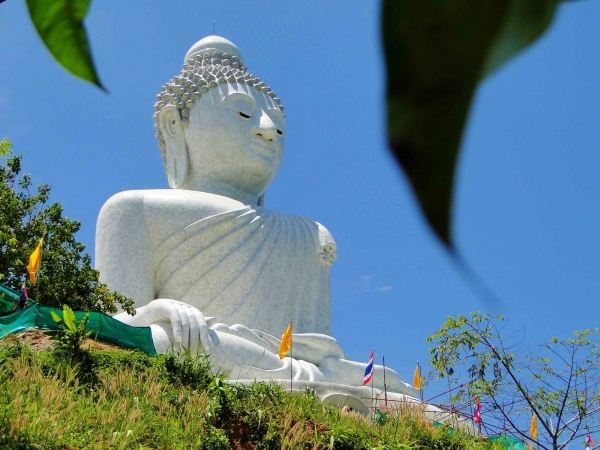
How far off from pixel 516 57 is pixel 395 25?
6 centimetres

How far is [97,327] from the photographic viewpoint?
9141mm

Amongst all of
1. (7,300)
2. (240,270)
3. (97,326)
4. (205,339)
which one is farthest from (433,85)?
(240,270)

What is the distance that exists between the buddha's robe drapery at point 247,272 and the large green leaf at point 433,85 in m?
11.0

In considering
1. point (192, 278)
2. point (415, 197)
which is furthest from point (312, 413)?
point (415, 197)

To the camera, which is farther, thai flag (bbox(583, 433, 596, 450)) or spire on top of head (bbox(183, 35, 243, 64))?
spire on top of head (bbox(183, 35, 243, 64))

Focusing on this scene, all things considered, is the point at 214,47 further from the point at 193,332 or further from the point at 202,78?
the point at 193,332

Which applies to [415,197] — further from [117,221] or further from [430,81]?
[117,221]

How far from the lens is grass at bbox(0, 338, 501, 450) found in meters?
5.78

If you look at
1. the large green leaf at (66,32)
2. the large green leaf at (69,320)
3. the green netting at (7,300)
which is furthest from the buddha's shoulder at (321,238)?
the large green leaf at (66,32)

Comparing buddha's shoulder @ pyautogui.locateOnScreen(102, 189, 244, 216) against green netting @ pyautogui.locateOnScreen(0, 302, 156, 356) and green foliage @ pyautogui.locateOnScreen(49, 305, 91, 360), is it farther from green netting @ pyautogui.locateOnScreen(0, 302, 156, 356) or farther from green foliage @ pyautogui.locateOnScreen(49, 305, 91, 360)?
green foliage @ pyautogui.locateOnScreen(49, 305, 91, 360)

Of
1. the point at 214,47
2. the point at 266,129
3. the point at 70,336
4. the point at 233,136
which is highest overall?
the point at 214,47

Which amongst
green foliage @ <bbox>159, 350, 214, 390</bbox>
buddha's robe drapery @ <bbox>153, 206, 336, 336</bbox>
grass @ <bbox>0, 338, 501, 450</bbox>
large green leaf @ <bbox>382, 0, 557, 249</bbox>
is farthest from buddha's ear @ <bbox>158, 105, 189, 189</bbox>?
large green leaf @ <bbox>382, 0, 557, 249</bbox>

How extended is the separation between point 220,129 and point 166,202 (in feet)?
4.96

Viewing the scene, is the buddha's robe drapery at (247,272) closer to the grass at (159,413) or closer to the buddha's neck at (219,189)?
the buddha's neck at (219,189)
